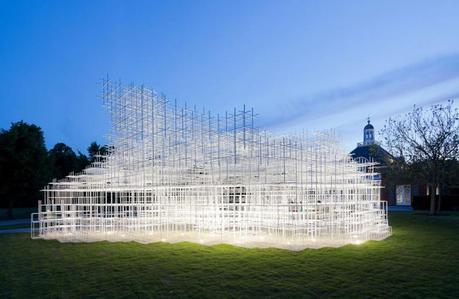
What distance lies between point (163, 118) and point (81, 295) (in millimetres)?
11076

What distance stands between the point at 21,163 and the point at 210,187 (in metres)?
17.0

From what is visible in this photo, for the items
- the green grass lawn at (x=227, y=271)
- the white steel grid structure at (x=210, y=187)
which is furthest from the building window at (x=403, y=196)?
the green grass lawn at (x=227, y=271)

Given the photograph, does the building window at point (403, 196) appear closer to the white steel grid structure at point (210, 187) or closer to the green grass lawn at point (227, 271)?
the white steel grid structure at point (210, 187)

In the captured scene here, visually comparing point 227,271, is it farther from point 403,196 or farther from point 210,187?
point 403,196

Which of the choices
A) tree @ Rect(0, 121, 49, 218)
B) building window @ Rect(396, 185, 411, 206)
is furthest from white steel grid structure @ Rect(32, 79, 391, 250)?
building window @ Rect(396, 185, 411, 206)

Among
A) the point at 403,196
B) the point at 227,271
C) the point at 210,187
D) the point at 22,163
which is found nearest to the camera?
the point at 227,271

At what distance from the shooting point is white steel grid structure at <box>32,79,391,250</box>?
13.3 meters

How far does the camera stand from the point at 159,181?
1505 cm

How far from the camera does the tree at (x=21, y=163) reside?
84.9 ft

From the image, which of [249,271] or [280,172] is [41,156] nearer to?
[280,172]

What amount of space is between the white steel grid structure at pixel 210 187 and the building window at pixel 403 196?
875 inches

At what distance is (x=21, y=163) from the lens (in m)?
25.9

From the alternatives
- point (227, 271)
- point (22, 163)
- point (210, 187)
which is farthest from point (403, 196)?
point (227, 271)

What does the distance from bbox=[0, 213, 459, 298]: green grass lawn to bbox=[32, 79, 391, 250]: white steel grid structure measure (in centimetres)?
139
